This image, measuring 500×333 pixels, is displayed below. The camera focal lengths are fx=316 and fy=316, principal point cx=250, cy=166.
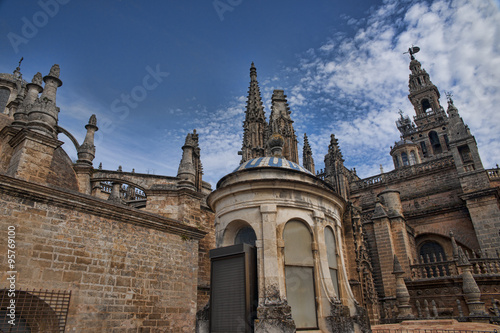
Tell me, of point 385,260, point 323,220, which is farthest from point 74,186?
point 385,260

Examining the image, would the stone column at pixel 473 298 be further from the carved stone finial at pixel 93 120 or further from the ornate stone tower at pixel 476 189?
the carved stone finial at pixel 93 120

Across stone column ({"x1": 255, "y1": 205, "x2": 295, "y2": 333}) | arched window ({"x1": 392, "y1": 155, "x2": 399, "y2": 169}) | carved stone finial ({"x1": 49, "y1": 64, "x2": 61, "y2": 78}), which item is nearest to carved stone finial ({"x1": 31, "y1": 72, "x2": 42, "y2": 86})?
carved stone finial ({"x1": 49, "y1": 64, "x2": 61, "y2": 78})

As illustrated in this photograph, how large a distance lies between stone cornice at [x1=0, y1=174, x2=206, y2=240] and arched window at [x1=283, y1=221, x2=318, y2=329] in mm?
3962

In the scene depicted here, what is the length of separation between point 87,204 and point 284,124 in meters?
14.2

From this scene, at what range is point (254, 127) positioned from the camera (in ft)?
65.6

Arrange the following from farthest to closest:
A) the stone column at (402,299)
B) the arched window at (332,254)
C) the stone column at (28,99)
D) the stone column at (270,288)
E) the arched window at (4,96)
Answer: the arched window at (4,96), the stone column at (402,299), the stone column at (28,99), the arched window at (332,254), the stone column at (270,288)

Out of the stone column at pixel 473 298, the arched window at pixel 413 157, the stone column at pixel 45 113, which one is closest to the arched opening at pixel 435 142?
the arched window at pixel 413 157

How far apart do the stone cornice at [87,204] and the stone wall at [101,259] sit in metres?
0.02

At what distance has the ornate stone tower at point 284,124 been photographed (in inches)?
750

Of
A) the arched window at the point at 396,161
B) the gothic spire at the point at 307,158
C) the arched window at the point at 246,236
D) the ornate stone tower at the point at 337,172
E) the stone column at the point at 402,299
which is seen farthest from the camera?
the arched window at the point at 396,161

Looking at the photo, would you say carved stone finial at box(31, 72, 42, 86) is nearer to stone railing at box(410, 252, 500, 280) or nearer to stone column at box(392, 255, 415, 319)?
stone column at box(392, 255, 415, 319)

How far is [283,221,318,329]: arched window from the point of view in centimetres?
675

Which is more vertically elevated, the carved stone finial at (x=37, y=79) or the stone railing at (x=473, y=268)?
the carved stone finial at (x=37, y=79)

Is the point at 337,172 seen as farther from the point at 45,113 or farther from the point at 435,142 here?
the point at 435,142
